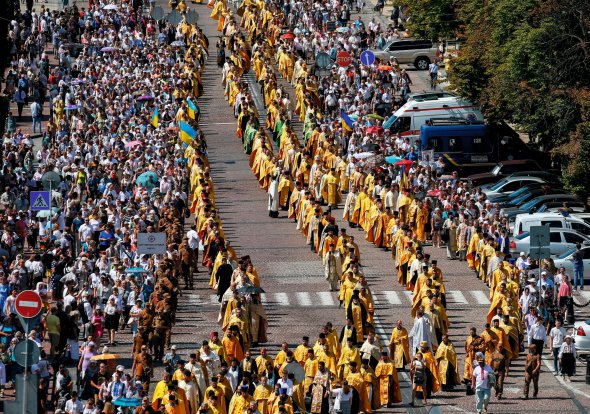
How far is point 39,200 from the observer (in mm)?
47438

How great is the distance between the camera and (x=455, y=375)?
125 feet

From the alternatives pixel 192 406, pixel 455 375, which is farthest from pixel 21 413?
pixel 455 375

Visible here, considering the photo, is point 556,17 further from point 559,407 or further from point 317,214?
point 559,407

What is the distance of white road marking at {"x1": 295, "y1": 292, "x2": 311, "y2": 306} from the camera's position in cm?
4478

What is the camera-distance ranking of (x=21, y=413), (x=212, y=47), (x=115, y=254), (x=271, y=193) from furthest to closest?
(x=212, y=47)
(x=271, y=193)
(x=115, y=254)
(x=21, y=413)

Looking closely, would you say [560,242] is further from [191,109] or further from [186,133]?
[191,109]

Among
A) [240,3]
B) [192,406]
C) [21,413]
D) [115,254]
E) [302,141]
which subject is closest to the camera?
[21,413]

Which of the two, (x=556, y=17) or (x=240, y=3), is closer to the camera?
(x=556, y=17)

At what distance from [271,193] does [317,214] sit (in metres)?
4.39

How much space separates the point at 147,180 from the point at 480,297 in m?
11.4

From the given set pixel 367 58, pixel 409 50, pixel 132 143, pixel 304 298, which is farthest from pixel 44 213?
pixel 409 50

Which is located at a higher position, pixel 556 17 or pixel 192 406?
pixel 556 17

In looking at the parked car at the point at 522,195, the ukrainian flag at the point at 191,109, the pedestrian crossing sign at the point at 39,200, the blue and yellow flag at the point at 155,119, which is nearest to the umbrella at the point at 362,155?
the parked car at the point at 522,195

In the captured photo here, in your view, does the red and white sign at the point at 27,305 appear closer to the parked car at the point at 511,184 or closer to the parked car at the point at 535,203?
the parked car at the point at 535,203
